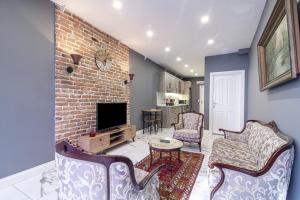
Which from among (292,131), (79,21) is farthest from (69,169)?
(79,21)

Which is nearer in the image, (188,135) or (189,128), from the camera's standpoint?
(188,135)

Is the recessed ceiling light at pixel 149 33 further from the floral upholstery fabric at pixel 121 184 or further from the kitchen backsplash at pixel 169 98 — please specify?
the floral upholstery fabric at pixel 121 184

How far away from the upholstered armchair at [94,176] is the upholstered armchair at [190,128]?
9.18 ft

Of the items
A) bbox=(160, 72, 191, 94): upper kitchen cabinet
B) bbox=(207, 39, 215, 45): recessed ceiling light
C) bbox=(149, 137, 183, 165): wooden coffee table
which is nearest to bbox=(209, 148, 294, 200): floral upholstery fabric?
bbox=(149, 137, 183, 165): wooden coffee table

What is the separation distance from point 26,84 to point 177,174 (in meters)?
2.67

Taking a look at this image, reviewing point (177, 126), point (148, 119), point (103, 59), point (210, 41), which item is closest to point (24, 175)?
point (103, 59)

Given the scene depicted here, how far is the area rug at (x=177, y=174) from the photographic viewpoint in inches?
81.8

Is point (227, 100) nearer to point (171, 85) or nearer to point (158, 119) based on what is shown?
point (158, 119)

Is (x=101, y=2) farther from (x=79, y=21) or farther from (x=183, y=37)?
(x=183, y=37)

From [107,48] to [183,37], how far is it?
74.8 inches

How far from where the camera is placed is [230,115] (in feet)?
17.2

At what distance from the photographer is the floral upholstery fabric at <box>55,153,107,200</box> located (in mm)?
1061

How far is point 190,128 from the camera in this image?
427 centimetres

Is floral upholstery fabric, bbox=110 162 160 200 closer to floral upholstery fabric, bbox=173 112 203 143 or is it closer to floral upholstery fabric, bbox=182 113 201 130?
floral upholstery fabric, bbox=173 112 203 143
